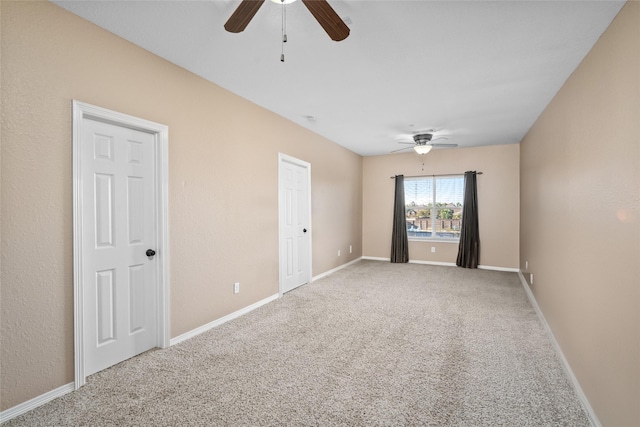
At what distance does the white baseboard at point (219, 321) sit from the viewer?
9.78 ft

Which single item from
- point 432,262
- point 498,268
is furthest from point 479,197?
point 432,262

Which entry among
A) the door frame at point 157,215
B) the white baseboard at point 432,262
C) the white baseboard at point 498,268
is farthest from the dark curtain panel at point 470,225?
the door frame at point 157,215

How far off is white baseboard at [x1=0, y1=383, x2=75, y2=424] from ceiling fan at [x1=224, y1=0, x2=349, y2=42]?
2573 mm

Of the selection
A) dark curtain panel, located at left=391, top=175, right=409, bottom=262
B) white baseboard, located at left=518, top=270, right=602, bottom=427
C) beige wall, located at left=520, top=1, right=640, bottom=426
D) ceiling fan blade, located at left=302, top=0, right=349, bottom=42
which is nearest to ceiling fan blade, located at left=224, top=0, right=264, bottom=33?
ceiling fan blade, located at left=302, top=0, right=349, bottom=42

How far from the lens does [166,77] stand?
9.30 feet

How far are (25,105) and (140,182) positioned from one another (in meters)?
0.90

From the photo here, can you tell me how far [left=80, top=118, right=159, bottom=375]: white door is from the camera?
7.63 feet

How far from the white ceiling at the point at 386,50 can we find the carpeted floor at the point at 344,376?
2.46 metres

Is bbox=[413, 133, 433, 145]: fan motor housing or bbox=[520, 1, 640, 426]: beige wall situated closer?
bbox=[520, 1, 640, 426]: beige wall

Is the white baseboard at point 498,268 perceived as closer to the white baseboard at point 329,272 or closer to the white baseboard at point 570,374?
the white baseboard at point 570,374

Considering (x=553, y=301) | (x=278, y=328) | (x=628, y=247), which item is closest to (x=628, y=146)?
(x=628, y=247)

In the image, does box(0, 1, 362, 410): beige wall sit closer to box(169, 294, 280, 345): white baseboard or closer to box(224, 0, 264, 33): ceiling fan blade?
box(169, 294, 280, 345): white baseboard

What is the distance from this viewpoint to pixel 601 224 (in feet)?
6.56

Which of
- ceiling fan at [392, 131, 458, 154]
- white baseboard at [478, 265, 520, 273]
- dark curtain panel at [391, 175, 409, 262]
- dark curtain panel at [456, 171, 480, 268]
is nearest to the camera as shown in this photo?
ceiling fan at [392, 131, 458, 154]
